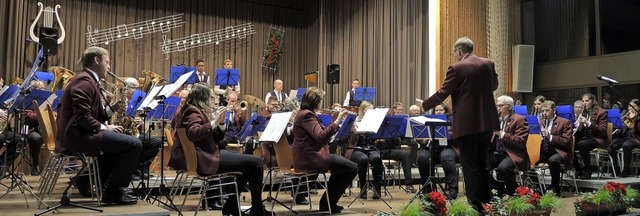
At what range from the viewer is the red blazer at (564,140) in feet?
22.7

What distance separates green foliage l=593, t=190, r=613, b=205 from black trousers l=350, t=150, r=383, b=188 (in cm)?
234

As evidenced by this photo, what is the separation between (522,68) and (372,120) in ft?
23.7

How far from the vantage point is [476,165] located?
457 cm

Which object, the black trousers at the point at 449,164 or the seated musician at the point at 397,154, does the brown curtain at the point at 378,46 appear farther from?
the black trousers at the point at 449,164

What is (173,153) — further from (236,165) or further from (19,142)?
(19,142)

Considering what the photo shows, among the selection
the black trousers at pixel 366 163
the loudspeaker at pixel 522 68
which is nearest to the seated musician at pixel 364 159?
the black trousers at pixel 366 163

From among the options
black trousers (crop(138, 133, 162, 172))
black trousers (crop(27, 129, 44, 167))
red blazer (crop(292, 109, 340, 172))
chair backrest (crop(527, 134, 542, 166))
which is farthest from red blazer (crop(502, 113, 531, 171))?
black trousers (crop(27, 129, 44, 167))

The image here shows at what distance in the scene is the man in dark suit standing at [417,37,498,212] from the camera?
453 centimetres

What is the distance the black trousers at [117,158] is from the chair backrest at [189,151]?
345 mm

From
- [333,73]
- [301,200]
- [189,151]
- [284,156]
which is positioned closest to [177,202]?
[301,200]

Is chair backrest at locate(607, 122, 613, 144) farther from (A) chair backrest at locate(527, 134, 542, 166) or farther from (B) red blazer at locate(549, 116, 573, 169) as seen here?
(A) chair backrest at locate(527, 134, 542, 166)

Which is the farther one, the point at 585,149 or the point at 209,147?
the point at 585,149

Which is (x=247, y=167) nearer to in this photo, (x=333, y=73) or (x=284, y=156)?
(x=284, y=156)

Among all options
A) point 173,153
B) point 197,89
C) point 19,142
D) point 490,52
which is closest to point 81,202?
point 173,153
